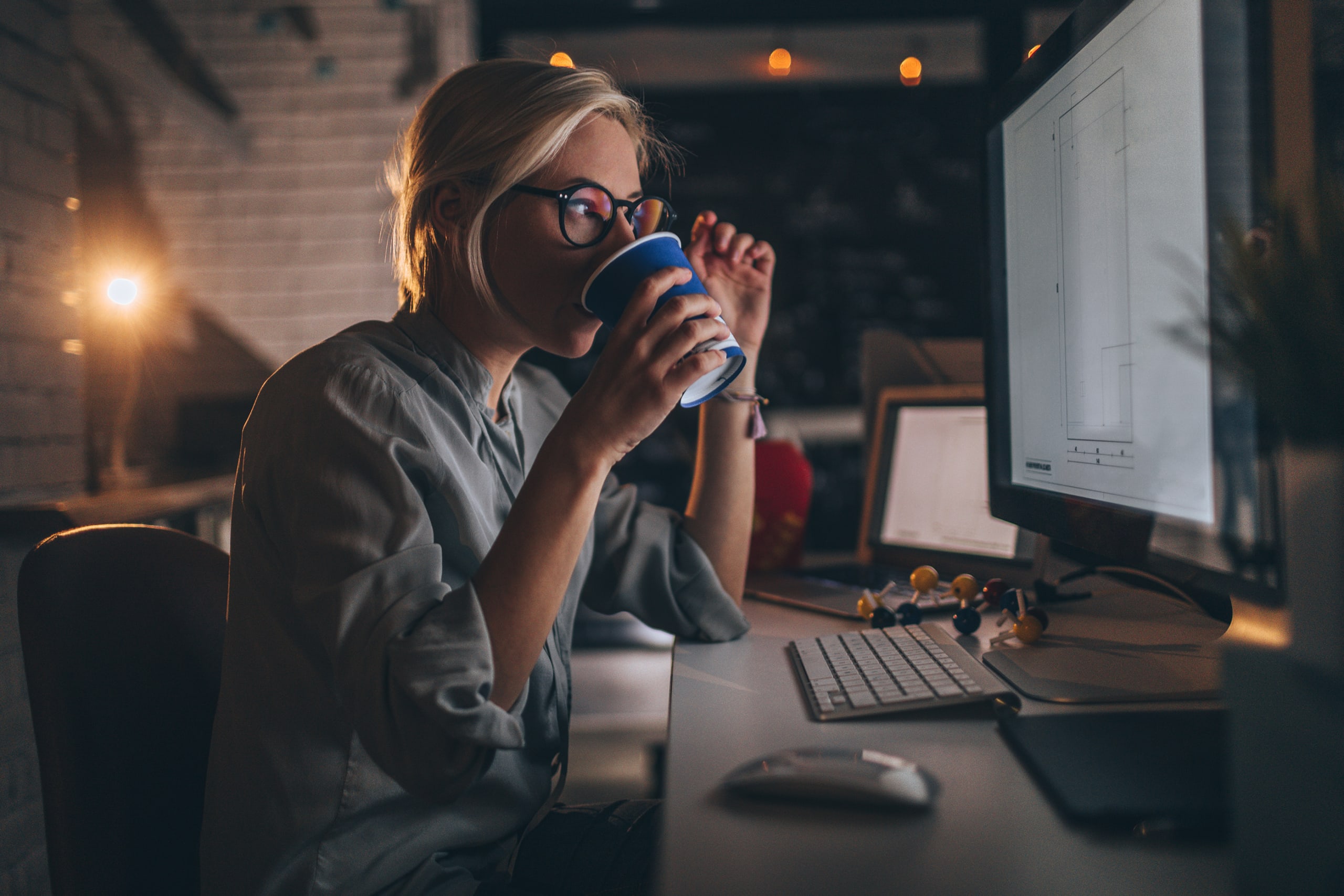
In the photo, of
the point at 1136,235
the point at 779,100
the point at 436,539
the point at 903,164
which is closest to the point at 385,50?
the point at 779,100

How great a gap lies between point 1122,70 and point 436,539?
72 cm

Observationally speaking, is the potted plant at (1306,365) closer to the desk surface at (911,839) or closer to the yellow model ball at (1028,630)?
the desk surface at (911,839)

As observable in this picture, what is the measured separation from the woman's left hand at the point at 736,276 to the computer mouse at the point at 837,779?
0.76 meters

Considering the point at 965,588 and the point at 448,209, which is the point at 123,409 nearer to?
the point at 448,209

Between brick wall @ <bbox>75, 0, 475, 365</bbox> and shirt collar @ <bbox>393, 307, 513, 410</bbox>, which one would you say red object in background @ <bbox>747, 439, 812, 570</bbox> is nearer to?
shirt collar @ <bbox>393, 307, 513, 410</bbox>

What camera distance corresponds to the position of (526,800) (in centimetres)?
81

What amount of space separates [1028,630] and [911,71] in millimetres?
2483

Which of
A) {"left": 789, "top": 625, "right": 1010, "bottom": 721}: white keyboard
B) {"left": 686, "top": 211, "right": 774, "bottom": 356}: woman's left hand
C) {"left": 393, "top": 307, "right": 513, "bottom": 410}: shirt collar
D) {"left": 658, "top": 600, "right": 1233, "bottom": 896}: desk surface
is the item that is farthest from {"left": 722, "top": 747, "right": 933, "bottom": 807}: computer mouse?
{"left": 686, "top": 211, "right": 774, "bottom": 356}: woman's left hand

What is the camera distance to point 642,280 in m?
0.75

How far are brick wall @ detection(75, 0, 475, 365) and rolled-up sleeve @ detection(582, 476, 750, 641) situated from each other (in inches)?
75.5

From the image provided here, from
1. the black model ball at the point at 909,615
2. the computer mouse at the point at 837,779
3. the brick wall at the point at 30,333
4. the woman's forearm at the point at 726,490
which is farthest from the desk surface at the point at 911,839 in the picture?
the brick wall at the point at 30,333

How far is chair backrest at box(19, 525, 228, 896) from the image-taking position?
73 cm

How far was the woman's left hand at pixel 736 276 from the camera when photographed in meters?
1.21

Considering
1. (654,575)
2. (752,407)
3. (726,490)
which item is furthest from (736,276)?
(654,575)
